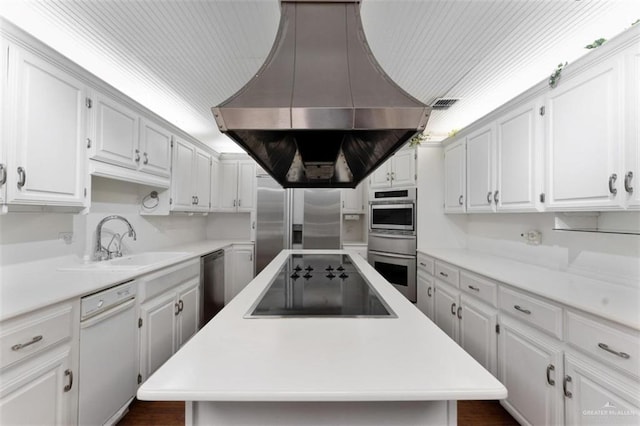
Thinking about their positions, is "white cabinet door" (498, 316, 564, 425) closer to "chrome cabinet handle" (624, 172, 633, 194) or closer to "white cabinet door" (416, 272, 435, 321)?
"chrome cabinet handle" (624, 172, 633, 194)

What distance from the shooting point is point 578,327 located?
1.20 meters

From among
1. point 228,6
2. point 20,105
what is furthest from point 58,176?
point 228,6

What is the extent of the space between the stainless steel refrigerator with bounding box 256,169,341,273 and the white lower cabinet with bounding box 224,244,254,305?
8.7 inches

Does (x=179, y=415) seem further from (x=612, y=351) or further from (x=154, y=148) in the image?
(x=612, y=351)

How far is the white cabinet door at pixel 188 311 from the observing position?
2271 mm

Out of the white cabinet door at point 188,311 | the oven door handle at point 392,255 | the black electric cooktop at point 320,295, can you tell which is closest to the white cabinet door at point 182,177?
the white cabinet door at point 188,311

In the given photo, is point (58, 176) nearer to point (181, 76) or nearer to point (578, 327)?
point (181, 76)

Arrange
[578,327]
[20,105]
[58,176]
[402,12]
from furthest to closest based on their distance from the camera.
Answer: [402,12]
[58,176]
[20,105]
[578,327]

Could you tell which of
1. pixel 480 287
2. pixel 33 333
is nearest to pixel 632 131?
pixel 480 287

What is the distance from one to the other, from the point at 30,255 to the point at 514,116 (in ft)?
11.7

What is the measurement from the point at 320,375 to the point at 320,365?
0.15ft

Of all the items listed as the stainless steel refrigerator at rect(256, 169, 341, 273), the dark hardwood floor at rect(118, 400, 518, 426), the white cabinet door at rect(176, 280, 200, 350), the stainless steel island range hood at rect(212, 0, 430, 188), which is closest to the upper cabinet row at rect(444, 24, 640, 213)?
the stainless steel island range hood at rect(212, 0, 430, 188)

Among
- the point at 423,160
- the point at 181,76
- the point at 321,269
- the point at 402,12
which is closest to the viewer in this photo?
the point at 402,12

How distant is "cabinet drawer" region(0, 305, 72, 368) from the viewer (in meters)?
1.01
